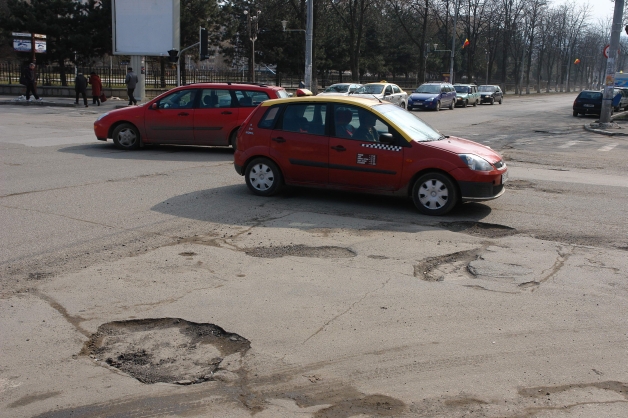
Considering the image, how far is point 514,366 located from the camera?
4.50 m

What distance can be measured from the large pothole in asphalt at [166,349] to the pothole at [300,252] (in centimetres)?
197

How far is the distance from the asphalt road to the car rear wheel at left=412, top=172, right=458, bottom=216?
24 cm

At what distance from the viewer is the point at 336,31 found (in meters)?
61.6

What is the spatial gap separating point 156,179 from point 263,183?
8.16 ft

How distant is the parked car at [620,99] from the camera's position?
40894mm

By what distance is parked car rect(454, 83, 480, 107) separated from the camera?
44812 mm

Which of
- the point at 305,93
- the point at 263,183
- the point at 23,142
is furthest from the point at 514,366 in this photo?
the point at 23,142

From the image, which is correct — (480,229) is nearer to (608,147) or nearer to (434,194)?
(434,194)

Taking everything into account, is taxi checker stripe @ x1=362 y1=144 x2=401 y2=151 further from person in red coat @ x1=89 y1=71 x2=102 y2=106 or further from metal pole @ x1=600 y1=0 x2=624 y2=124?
person in red coat @ x1=89 y1=71 x2=102 y2=106

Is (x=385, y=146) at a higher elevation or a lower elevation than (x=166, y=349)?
higher

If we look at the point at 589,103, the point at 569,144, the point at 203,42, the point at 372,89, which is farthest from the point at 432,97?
the point at 569,144

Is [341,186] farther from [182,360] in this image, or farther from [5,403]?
[5,403]

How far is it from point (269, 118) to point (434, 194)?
9.22ft

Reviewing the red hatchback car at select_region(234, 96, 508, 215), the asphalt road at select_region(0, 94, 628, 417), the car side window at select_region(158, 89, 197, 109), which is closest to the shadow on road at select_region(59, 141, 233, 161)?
the car side window at select_region(158, 89, 197, 109)
